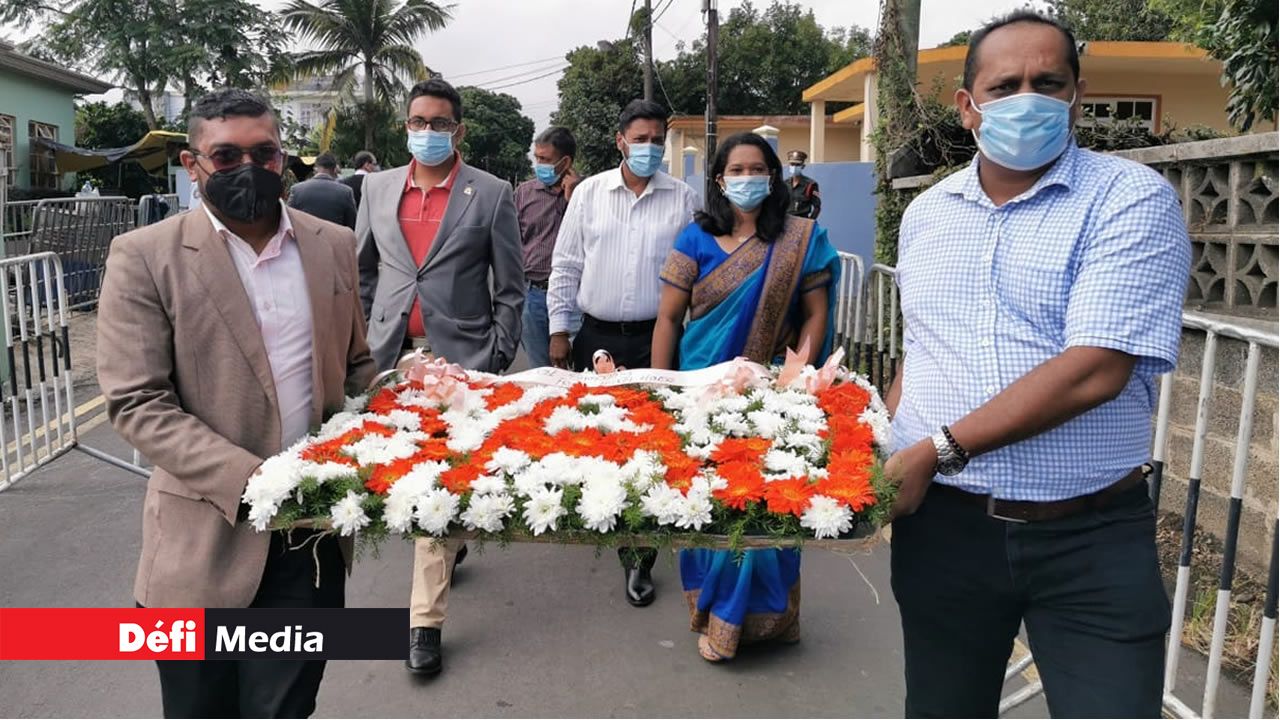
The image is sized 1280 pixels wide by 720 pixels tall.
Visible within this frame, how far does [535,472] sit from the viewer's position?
7.16 feet

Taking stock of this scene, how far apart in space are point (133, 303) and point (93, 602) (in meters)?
2.68

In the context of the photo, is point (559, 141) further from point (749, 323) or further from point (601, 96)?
point (601, 96)

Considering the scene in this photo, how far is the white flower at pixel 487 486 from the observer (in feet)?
6.95

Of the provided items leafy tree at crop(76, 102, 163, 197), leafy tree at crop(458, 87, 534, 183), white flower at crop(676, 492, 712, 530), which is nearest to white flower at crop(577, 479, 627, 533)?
white flower at crop(676, 492, 712, 530)

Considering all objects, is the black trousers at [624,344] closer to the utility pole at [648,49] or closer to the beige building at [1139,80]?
the beige building at [1139,80]

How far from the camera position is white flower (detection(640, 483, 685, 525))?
2.03 m

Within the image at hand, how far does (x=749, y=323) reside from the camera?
3725 mm

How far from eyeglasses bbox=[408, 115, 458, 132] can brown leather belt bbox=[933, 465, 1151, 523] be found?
2.81 metres

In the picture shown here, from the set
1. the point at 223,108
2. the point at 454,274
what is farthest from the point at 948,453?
the point at 454,274

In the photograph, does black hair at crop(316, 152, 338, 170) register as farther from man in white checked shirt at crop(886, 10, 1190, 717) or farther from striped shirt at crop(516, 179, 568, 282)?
man in white checked shirt at crop(886, 10, 1190, 717)

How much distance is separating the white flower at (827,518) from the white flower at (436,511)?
71 centimetres

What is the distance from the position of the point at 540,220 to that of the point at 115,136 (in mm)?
27291

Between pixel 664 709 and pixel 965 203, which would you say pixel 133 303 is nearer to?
pixel 965 203

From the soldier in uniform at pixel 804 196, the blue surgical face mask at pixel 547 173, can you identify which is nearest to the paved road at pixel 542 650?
the blue surgical face mask at pixel 547 173
